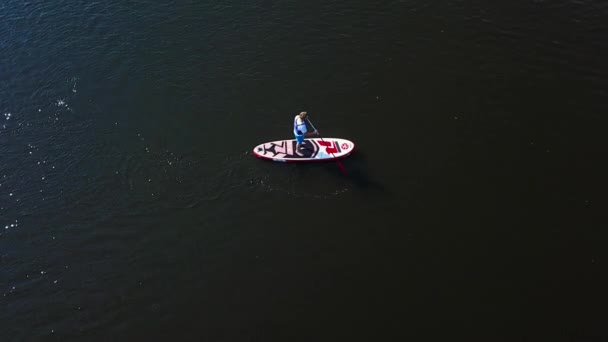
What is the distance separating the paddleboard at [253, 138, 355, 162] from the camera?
87.9 ft

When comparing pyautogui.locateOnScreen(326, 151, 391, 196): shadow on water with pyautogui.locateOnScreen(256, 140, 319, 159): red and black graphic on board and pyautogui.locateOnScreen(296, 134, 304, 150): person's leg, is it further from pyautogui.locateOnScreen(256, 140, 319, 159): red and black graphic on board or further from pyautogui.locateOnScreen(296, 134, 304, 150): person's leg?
pyautogui.locateOnScreen(296, 134, 304, 150): person's leg

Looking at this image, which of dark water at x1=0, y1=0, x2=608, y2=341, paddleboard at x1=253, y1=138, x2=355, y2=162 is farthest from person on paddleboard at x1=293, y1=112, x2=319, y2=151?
dark water at x1=0, y1=0, x2=608, y2=341

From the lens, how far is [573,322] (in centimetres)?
1995

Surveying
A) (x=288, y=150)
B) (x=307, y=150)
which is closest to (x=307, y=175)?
(x=307, y=150)

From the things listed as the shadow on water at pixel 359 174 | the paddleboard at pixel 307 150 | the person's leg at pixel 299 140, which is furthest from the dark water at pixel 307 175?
the person's leg at pixel 299 140

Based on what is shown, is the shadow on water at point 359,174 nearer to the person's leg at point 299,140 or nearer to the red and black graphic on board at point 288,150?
the red and black graphic on board at point 288,150

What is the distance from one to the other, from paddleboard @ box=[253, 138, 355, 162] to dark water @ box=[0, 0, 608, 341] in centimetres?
→ 54

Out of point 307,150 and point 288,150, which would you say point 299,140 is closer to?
point 307,150

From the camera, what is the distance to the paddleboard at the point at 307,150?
26.8m

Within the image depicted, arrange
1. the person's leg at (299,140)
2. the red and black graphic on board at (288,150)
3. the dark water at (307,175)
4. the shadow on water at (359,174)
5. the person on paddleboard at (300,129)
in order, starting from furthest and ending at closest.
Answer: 1. the red and black graphic on board at (288,150)
2. the person's leg at (299,140)
3. the person on paddleboard at (300,129)
4. the shadow on water at (359,174)
5. the dark water at (307,175)

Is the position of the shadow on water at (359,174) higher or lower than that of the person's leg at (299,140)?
lower

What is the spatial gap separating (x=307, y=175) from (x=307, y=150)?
160cm

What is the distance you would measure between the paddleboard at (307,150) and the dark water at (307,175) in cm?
54

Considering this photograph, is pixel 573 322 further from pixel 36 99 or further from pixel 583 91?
pixel 36 99
